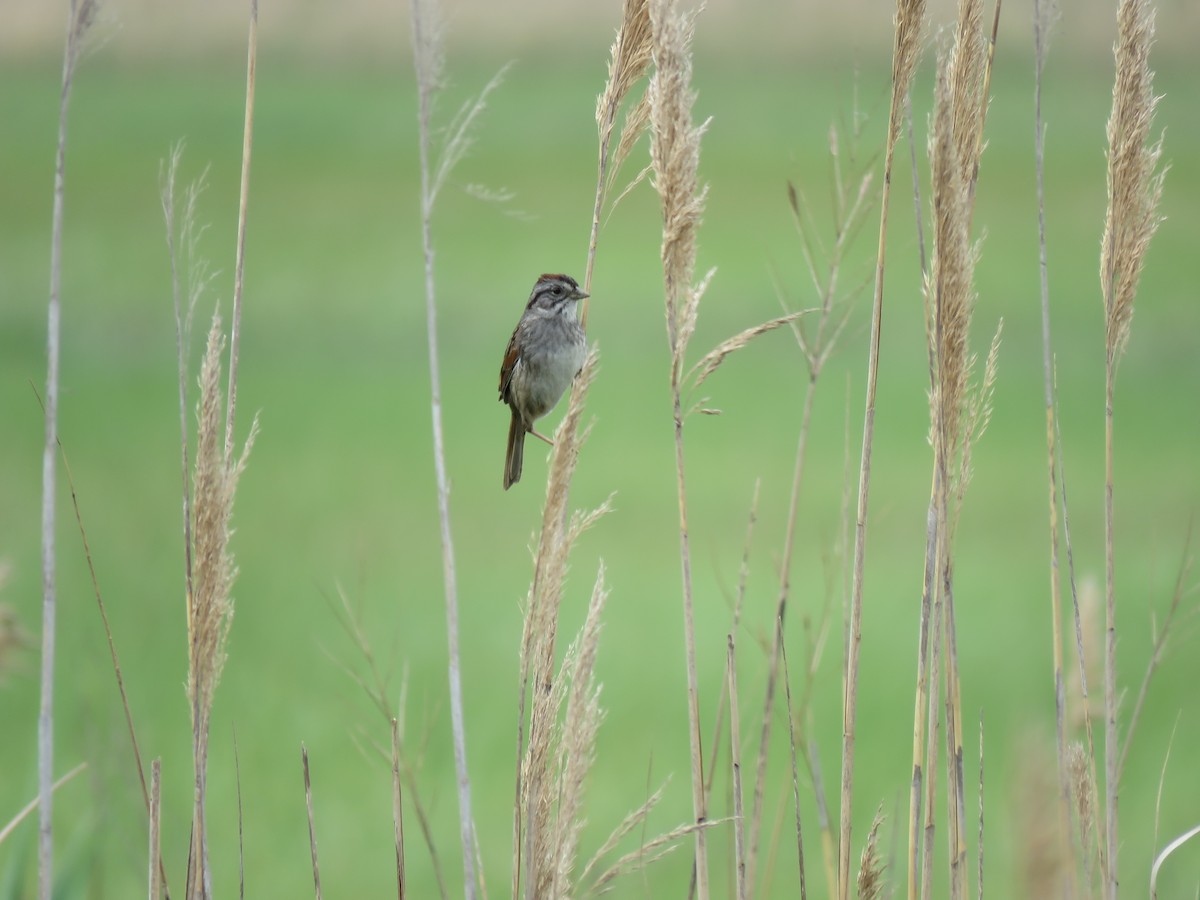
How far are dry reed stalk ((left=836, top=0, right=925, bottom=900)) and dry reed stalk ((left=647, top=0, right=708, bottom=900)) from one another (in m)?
0.25

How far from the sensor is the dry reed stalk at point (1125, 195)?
1.51m

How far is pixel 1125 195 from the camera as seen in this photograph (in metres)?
1.53

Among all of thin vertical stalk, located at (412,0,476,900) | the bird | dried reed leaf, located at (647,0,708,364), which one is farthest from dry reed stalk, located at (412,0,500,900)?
the bird

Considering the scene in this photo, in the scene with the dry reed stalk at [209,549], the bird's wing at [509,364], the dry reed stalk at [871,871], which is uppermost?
the bird's wing at [509,364]

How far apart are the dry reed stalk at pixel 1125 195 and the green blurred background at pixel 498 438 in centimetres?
11

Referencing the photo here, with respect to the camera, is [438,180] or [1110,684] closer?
[438,180]

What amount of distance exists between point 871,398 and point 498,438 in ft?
18.2

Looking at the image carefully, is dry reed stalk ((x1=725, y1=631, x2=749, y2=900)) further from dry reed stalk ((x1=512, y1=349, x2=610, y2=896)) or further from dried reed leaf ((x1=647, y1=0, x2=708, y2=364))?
dried reed leaf ((x1=647, y1=0, x2=708, y2=364))

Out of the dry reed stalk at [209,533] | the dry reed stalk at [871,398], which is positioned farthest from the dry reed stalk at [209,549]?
the dry reed stalk at [871,398]

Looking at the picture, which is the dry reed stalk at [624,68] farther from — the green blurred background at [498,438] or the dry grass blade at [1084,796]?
the dry grass blade at [1084,796]

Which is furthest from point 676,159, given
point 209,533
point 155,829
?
point 155,829

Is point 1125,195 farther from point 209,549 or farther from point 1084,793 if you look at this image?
point 209,549

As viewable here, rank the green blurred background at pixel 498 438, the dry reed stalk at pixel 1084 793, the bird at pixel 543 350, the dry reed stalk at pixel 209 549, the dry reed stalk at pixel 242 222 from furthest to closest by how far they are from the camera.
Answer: the green blurred background at pixel 498 438 < the bird at pixel 543 350 < the dry reed stalk at pixel 1084 793 < the dry reed stalk at pixel 242 222 < the dry reed stalk at pixel 209 549

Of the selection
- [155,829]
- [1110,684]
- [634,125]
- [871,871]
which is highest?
[634,125]
